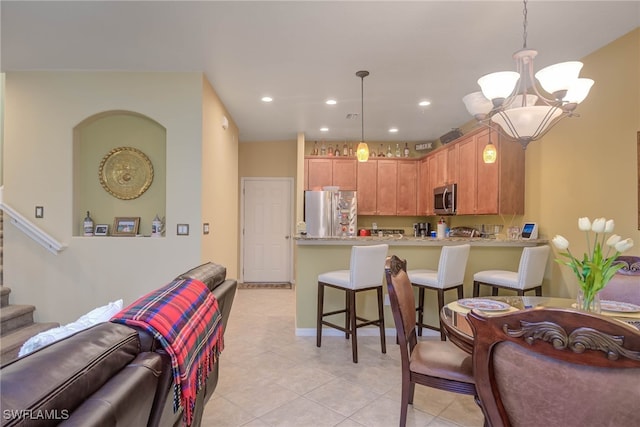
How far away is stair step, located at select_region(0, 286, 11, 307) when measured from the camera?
11.0ft

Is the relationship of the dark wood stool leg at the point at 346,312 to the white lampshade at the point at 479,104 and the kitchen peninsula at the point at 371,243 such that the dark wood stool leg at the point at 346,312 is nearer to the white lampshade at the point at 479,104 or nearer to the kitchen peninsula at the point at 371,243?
the kitchen peninsula at the point at 371,243

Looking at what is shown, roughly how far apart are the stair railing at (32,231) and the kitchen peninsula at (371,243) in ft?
7.97

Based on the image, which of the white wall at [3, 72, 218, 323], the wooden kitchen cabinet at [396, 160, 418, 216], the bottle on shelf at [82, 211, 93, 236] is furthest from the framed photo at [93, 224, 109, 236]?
the wooden kitchen cabinet at [396, 160, 418, 216]

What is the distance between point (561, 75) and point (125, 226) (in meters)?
4.08

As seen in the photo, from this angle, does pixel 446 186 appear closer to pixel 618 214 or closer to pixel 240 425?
pixel 618 214

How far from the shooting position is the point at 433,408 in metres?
2.20

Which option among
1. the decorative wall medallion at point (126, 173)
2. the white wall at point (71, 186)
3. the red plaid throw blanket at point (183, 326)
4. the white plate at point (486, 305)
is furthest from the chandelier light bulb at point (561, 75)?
Result: the decorative wall medallion at point (126, 173)

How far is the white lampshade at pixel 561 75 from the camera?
1927mm

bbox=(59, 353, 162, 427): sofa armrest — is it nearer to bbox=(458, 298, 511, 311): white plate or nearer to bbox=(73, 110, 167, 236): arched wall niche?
bbox=(458, 298, 511, 311): white plate

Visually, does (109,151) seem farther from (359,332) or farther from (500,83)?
(500,83)

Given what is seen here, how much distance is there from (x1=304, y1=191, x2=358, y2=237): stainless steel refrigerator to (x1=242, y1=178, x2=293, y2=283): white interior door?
1008 mm

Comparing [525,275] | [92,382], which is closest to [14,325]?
[92,382]

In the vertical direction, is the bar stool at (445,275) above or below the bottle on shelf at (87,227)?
below

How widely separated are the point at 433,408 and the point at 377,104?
344cm
